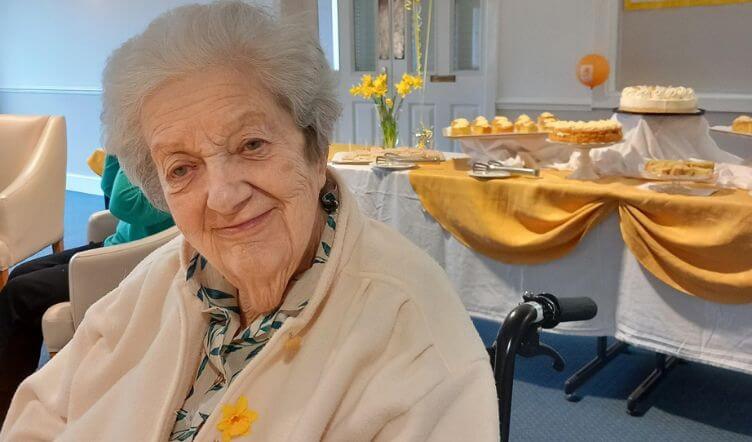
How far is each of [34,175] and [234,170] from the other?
9.75 feet

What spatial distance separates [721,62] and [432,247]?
2.66 metres

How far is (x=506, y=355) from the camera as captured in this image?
95cm

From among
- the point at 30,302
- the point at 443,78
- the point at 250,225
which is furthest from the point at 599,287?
the point at 443,78

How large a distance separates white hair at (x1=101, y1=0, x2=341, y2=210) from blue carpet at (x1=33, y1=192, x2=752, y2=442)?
166 cm

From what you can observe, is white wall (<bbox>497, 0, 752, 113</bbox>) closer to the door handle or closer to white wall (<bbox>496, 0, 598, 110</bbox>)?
white wall (<bbox>496, 0, 598, 110</bbox>)

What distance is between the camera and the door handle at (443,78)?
5156mm

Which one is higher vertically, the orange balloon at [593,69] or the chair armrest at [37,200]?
the orange balloon at [593,69]

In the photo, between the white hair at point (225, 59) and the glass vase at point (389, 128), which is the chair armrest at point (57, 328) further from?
the glass vase at point (389, 128)

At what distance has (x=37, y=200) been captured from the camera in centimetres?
351

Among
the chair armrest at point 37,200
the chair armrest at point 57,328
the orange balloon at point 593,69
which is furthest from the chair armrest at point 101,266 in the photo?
the orange balloon at point 593,69

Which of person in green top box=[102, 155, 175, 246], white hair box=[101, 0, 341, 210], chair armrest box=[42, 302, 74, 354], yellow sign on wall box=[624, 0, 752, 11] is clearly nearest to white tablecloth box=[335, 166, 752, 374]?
person in green top box=[102, 155, 175, 246]

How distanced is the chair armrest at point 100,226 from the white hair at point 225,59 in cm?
186

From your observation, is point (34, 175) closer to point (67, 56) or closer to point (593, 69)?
point (593, 69)

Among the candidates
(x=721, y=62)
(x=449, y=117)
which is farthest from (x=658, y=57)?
(x=449, y=117)
